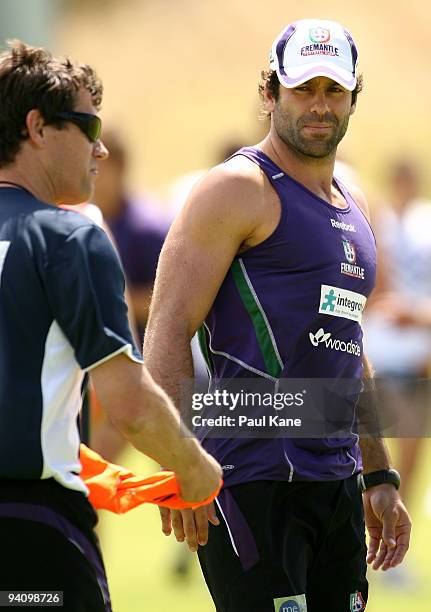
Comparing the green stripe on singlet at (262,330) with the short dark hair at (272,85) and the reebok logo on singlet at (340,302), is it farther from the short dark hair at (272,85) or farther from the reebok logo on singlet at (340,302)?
the short dark hair at (272,85)

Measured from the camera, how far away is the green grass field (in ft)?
25.5

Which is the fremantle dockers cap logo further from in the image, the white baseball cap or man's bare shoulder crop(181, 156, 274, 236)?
man's bare shoulder crop(181, 156, 274, 236)

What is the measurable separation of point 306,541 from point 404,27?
147ft

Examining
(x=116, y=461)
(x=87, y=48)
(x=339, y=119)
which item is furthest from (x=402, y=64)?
(x=339, y=119)

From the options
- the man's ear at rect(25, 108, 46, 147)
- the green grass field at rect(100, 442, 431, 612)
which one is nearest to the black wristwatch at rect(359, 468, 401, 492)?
the man's ear at rect(25, 108, 46, 147)

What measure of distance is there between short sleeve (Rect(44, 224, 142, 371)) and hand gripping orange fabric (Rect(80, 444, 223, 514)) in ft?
1.57

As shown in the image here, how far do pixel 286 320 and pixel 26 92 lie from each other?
3.59ft

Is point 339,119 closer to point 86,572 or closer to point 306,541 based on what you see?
point 306,541

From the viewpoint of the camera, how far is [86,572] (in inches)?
146

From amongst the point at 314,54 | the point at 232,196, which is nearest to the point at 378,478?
the point at 232,196

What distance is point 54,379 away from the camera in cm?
364

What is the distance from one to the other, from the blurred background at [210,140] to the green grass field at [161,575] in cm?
1

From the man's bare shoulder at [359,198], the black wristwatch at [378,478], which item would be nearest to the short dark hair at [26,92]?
the man's bare shoulder at [359,198]

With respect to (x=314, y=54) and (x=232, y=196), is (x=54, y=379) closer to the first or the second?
(x=232, y=196)
